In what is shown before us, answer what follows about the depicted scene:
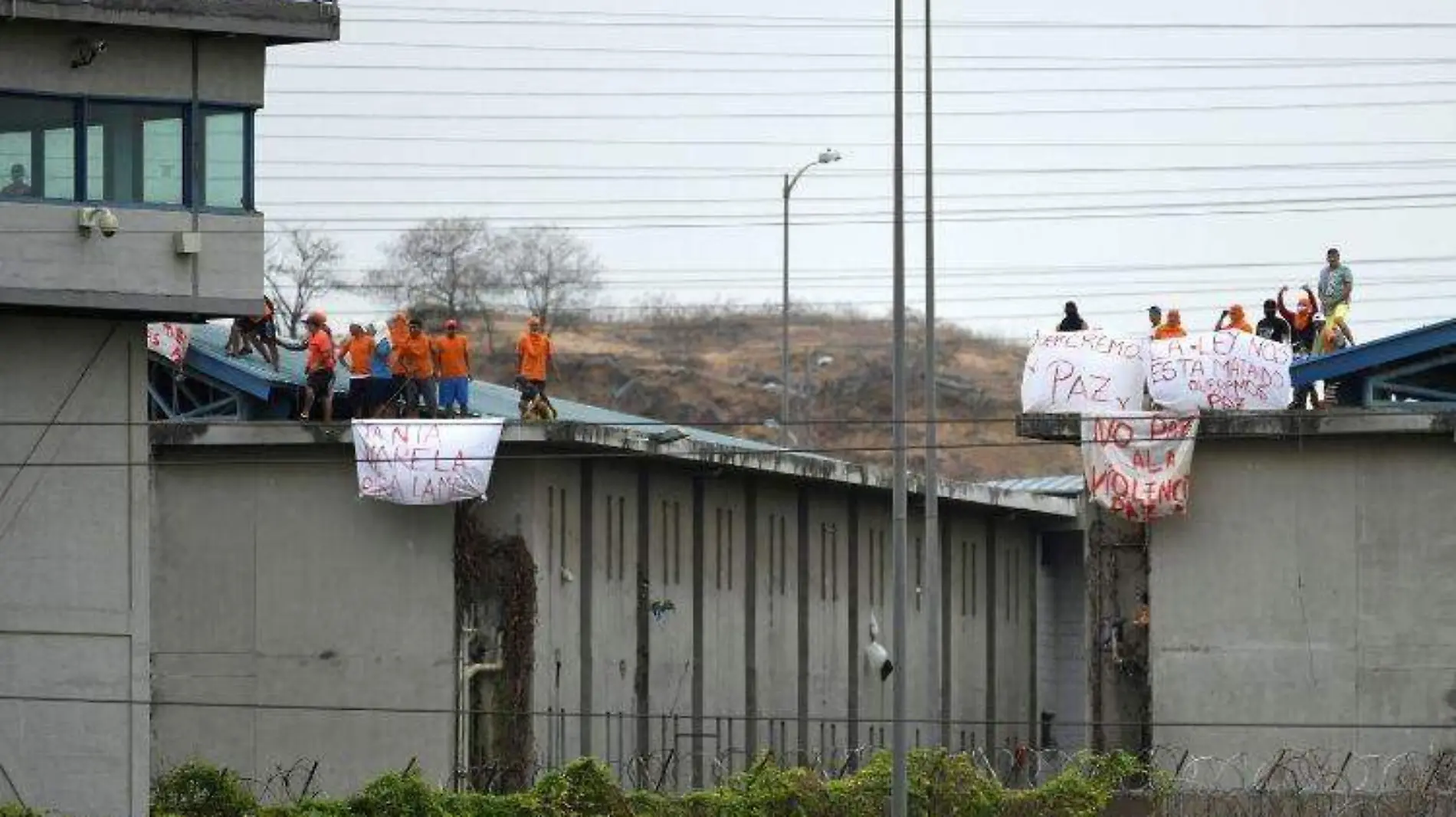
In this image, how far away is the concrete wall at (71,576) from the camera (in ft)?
137

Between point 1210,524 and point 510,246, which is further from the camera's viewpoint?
point 510,246

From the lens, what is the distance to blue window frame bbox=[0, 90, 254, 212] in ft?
133

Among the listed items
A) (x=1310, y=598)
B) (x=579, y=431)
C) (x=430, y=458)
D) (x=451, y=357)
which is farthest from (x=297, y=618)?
(x=1310, y=598)

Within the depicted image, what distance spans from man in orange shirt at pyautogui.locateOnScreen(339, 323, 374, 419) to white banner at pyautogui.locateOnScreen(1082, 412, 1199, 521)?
9.12 metres

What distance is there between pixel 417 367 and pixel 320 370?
1.23 meters

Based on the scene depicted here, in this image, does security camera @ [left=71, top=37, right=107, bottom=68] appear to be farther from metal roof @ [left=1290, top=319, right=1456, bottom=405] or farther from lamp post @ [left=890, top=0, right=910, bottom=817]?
metal roof @ [left=1290, top=319, right=1456, bottom=405]

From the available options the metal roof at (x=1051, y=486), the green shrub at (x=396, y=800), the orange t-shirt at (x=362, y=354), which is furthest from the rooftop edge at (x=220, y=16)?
the metal roof at (x=1051, y=486)

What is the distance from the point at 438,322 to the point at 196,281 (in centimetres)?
8003

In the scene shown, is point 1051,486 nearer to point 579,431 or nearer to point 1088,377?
point 1088,377

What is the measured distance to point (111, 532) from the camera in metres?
42.3

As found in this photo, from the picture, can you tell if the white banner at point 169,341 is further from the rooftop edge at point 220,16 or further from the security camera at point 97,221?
the rooftop edge at point 220,16

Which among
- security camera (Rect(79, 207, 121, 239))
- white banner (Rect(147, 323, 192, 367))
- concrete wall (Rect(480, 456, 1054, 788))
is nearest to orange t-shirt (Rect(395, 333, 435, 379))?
concrete wall (Rect(480, 456, 1054, 788))

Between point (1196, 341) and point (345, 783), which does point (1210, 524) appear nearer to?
point (1196, 341)

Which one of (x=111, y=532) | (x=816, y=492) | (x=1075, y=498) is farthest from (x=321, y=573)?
(x=1075, y=498)
